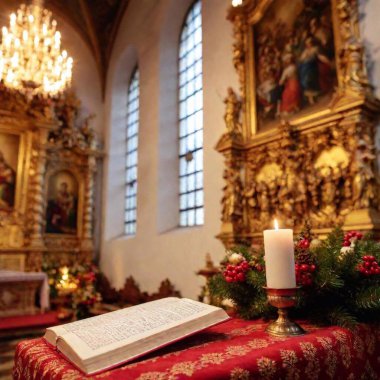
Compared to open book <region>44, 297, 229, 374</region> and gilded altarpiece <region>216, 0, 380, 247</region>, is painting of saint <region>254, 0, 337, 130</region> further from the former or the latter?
open book <region>44, 297, 229, 374</region>

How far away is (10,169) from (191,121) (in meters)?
4.44

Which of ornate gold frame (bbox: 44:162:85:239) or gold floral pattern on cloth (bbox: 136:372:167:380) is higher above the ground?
ornate gold frame (bbox: 44:162:85:239)

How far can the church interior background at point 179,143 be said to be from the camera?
13.5 ft

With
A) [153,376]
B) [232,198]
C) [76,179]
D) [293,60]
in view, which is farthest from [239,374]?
[76,179]

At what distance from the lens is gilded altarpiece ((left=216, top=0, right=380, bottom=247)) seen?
12.5 ft

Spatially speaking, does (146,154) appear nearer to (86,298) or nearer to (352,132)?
(86,298)

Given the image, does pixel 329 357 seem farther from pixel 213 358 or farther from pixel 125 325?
pixel 125 325

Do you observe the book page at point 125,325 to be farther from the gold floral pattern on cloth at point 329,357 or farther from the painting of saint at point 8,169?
the painting of saint at point 8,169

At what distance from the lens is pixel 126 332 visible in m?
1.19

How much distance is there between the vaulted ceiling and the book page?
9696 millimetres

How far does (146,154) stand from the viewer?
26.3 ft

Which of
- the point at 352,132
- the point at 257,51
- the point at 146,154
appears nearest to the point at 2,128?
the point at 146,154

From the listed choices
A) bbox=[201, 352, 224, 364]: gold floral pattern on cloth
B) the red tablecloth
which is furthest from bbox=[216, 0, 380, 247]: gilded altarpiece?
bbox=[201, 352, 224, 364]: gold floral pattern on cloth

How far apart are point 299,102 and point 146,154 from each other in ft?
13.4
